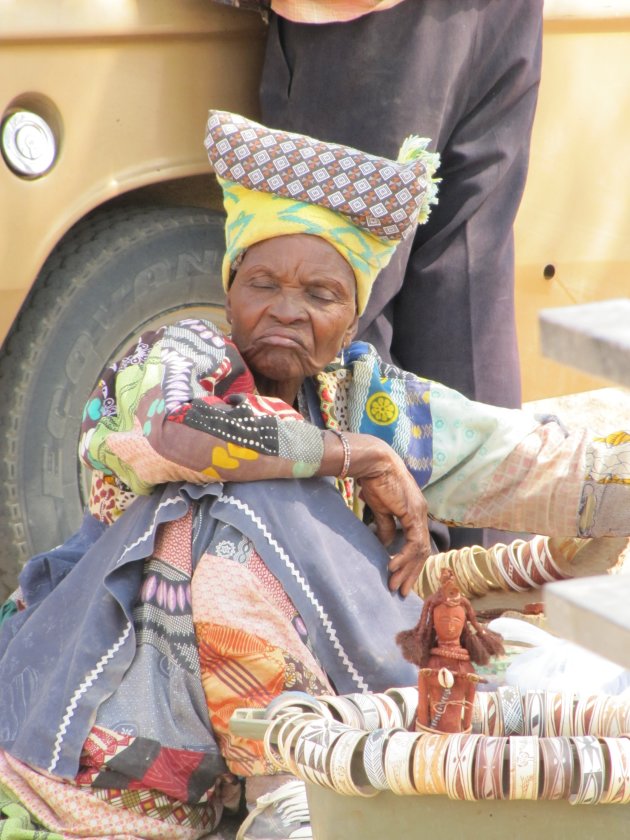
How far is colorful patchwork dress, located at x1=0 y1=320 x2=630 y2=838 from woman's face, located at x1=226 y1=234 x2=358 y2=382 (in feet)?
0.23

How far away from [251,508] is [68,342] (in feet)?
3.64

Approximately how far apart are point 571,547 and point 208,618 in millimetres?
813

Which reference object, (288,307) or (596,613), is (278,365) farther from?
(596,613)

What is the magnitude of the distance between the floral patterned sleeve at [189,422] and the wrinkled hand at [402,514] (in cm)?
18

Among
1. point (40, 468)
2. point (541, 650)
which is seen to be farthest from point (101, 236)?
point (541, 650)

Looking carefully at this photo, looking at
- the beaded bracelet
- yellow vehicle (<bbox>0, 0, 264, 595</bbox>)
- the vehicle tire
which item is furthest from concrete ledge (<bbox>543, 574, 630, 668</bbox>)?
the vehicle tire

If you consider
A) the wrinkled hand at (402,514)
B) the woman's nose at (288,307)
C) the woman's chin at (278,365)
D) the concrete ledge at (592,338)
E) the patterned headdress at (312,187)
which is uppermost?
the patterned headdress at (312,187)

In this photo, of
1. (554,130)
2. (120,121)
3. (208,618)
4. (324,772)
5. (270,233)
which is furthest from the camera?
(554,130)

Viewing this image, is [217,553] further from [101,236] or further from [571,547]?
[101,236]

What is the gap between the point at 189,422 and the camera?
90.1 inches

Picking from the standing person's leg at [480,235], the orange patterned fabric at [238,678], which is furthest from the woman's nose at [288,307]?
the standing person's leg at [480,235]

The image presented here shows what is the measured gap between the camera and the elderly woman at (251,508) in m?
2.24

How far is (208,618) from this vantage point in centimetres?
224

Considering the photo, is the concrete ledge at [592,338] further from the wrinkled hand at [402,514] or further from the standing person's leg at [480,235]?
the standing person's leg at [480,235]
